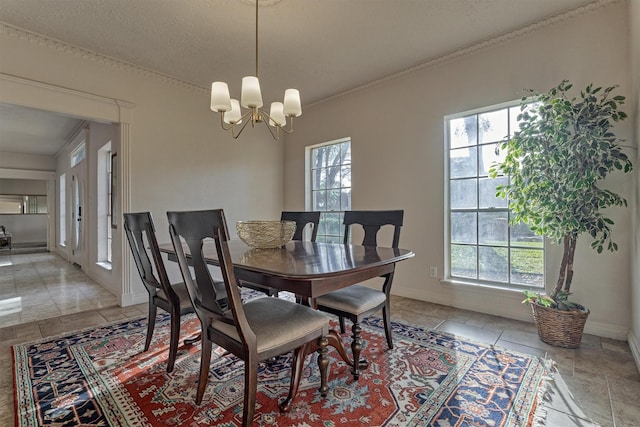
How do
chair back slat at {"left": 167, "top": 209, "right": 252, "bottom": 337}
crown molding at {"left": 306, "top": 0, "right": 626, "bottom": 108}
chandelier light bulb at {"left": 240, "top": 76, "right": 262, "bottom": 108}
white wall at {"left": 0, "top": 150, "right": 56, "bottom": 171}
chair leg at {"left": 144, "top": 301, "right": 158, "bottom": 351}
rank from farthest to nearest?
white wall at {"left": 0, "top": 150, "right": 56, "bottom": 171} < crown molding at {"left": 306, "top": 0, "right": 626, "bottom": 108} < chair leg at {"left": 144, "top": 301, "right": 158, "bottom": 351} < chandelier light bulb at {"left": 240, "top": 76, "right": 262, "bottom": 108} < chair back slat at {"left": 167, "top": 209, "right": 252, "bottom": 337}

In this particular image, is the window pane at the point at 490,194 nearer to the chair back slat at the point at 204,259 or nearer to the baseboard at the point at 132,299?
the chair back slat at the point at 204,259

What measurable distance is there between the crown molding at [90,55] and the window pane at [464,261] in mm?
3768

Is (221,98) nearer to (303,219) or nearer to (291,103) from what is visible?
(291,103)

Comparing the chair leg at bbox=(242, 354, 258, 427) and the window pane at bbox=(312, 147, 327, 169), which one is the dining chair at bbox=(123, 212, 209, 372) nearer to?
the chair leg at bbox=(242, 354, 258, 427)

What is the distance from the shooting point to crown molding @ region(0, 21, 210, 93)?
2.72m

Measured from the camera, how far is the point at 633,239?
223 centimetres

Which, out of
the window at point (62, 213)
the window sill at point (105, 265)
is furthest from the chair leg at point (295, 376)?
the window at point (62, 213)

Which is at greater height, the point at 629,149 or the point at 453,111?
the point at 453,111

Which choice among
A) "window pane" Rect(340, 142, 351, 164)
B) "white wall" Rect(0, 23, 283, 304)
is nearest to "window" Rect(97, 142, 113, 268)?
"white wall" Rect(0, 23, 283, 304)

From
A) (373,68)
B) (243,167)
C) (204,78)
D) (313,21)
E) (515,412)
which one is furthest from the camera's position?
(243,167)

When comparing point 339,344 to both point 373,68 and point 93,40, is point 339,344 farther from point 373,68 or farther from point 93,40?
point 93,40

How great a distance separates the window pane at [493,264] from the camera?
2.97m

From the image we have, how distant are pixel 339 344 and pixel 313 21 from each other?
8.63 feet

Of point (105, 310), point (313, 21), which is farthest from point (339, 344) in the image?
point (105, 310)
